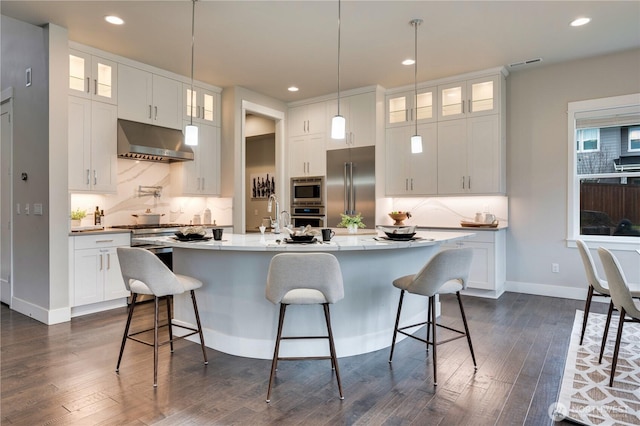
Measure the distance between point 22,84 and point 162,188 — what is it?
76.5 inches

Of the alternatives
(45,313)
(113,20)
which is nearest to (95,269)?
(45,313)

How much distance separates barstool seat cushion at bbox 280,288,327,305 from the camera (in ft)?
7.64

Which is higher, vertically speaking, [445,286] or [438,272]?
[438,272]

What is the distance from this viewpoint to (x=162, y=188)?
215 inches

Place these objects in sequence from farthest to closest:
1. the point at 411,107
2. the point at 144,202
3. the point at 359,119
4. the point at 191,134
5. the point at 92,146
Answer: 1. the point at 359,119
2. the point at 411,107
3. the point at 144,202
4. the point at 92,146
5. the point at 191,134

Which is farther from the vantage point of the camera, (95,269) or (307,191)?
(307,191)

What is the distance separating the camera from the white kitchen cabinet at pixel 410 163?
546cm

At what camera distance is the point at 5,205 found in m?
4.75

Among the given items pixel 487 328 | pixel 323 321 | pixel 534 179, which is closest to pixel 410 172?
pixel 534 179

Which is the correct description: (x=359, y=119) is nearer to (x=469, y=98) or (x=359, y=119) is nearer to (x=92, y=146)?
(x=469, y=98)

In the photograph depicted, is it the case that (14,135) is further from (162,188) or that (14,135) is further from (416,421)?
(416,421)

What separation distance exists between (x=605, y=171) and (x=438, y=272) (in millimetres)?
3573

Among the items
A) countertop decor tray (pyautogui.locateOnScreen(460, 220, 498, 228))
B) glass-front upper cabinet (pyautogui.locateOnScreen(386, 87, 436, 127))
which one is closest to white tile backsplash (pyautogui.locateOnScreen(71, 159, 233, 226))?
glass-front upper cabinet (pyautogui.locateOnScreen(386, 87, 436, 127))

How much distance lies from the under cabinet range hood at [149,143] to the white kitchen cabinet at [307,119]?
1.97 m
